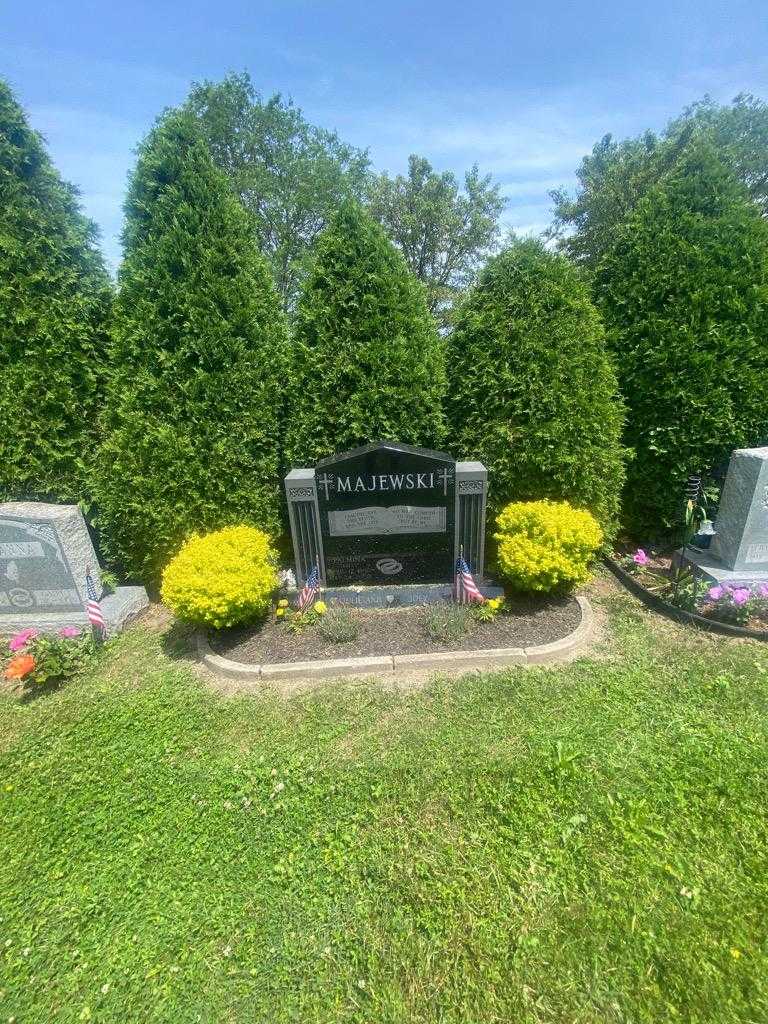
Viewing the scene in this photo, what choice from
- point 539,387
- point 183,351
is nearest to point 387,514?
point 539,387

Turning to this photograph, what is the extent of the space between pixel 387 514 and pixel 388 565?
0.58m

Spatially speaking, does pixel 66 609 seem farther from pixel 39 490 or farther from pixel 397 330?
pixel 397 330

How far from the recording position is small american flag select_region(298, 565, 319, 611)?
4.57 metres

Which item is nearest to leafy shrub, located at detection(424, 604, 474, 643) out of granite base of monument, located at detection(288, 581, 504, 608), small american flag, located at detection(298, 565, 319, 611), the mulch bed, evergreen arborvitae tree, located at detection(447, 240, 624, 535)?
the mulch bed

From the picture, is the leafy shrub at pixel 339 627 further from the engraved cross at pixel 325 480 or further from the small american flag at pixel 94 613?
the small american flag at pixel 94 613

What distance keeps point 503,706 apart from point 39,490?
5317 millimetres

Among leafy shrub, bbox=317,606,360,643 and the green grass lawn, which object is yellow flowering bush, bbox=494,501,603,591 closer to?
the green grass lawn

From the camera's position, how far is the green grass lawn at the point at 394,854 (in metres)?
1.88

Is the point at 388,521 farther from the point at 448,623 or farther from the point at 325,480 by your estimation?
the point at 448,623

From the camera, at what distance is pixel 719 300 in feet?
16.6

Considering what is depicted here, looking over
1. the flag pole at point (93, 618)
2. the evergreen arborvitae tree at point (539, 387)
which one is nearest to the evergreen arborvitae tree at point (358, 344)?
the evergreen arborvitae tree at point (539, 387)

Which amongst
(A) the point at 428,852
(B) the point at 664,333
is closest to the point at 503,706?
(A) the point at 428,852

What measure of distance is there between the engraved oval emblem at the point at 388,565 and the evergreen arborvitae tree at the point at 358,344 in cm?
137

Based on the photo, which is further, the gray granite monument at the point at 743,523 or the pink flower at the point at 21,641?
the gray granite monument at the point at 743,523
